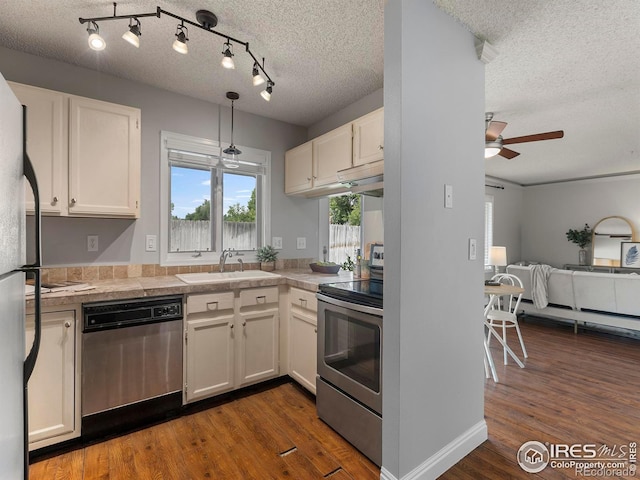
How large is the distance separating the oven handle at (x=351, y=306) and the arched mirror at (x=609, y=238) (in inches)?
266

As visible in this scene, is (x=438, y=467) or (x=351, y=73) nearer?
(x=438, y=467)

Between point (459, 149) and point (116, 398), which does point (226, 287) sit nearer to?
point (116, 398)

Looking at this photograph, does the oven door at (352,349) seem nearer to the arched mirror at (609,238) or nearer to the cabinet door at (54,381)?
the cabinet door at (54,381)

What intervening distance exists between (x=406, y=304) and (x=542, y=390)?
2.09m

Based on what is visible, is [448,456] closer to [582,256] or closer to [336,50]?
[336,50]

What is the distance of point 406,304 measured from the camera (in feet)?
5.03

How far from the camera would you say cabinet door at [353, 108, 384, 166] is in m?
2.29

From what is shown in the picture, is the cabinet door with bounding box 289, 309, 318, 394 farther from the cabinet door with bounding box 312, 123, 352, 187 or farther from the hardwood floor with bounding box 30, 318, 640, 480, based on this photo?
the cabinet door with bounding box 312, 123, 352, 187

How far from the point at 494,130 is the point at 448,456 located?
8.56ft

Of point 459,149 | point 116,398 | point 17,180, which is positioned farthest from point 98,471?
point 459,149

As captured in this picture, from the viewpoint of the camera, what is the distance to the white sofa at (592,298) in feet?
12.9

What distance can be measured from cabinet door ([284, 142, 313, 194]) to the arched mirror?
640 cm

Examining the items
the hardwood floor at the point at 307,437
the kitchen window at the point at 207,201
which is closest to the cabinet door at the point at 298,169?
the kitchen window at the point at 207,201

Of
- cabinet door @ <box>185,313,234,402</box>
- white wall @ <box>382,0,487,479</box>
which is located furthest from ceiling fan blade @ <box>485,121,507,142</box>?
cabinet door @ <box>185,313,234,402</box>
